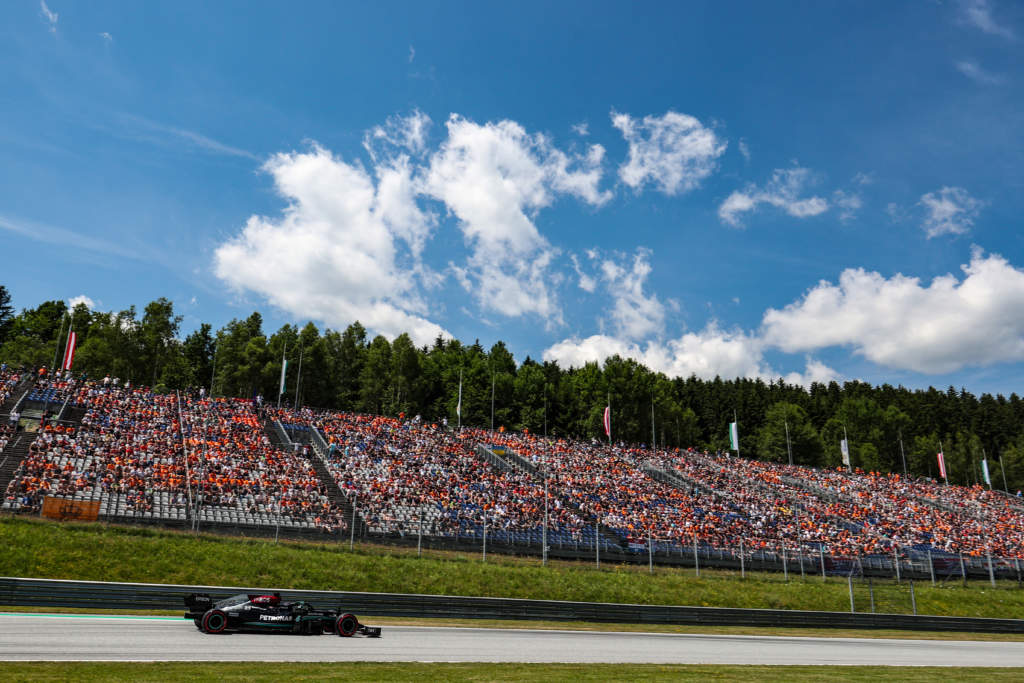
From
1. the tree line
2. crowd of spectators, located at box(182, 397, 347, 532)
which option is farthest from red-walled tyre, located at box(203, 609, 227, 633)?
the tree line

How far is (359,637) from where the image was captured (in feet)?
56.2

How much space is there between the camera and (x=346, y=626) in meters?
17.1

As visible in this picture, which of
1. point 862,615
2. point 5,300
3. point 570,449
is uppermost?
point 5,300

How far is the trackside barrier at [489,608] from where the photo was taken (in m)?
17.4

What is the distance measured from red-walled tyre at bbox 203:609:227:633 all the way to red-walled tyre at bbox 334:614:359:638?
9.41ft

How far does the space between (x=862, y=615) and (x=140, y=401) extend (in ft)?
136

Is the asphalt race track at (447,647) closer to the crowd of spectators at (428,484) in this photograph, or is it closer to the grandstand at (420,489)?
the grandstand at (420,489)

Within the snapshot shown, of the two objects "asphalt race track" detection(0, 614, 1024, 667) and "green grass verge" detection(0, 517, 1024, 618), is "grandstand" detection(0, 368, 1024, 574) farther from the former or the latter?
"asphalt race track" detection(0, 614, 1024, 667)

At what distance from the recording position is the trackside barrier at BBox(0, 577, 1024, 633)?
1742cm

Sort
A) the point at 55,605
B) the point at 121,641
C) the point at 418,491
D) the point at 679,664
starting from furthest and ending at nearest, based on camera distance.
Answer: the point at 418,491
the point at 55,605
the point at 679,664
the point at 121,641

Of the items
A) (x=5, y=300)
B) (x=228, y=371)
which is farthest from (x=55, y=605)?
(x=5, y=300)

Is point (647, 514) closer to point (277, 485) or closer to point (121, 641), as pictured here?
point (277, 485)

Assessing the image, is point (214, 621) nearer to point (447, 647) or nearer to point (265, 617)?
point (265, 617)

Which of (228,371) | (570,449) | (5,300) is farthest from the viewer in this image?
(5,300)
